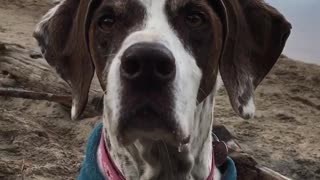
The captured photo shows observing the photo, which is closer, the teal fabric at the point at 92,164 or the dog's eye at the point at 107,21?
the dog's eye at the point at 107,21

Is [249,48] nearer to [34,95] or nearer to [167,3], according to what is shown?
[167,3]

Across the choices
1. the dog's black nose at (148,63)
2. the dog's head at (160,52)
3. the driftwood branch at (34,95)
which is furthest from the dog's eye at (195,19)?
the driftwood branch at (34,95)

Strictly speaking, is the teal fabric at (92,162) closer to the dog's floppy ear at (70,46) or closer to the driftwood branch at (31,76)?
the dog's floppy ear at (70,46)

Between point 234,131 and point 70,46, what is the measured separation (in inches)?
108

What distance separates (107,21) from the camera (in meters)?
3.87

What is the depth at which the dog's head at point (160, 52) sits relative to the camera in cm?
344

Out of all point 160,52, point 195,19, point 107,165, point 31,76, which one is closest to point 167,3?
point 195,19

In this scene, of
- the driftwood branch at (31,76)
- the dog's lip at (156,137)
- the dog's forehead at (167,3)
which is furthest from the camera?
the driftwood branch at (31,76)

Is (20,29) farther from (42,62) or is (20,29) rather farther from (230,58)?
(230,58)

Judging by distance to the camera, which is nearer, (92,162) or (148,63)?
(148,63)

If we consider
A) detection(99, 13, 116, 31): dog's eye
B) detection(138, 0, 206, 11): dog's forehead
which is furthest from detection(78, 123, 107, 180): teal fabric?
detection(138, 0, 206, 11): dog's forehead

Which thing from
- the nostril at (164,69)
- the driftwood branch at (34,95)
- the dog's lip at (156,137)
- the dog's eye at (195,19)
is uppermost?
the nostril at (164,69)

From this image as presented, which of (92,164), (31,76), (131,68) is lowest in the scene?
(31,76)

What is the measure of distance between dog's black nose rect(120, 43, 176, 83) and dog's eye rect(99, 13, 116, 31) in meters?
0.44
